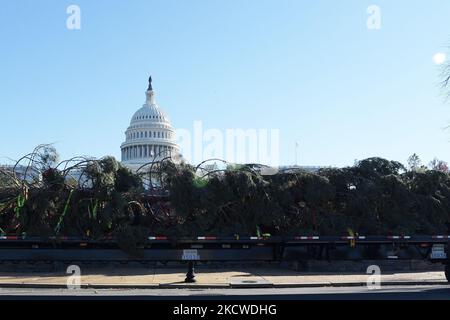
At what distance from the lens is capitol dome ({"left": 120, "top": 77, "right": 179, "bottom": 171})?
4092 inches

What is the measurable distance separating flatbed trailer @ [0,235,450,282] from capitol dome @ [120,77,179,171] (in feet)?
260

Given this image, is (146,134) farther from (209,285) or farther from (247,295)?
(247,295)

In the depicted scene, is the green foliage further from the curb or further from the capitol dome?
the capitol dome

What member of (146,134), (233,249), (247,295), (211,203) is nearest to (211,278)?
(233,249)

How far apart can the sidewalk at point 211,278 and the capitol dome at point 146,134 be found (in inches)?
3184

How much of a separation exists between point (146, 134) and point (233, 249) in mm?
90463

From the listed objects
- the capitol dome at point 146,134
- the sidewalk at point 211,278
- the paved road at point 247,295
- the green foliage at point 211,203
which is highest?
the capitol dome at point 146,134

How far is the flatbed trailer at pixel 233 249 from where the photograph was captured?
1916 centimetres

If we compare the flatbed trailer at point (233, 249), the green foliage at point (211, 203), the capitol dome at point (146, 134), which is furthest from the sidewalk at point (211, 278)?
the capitol dome at point (146, 134)

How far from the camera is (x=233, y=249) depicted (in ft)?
65.0

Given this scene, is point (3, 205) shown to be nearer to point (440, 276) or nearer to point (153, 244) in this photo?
point (153, 244)

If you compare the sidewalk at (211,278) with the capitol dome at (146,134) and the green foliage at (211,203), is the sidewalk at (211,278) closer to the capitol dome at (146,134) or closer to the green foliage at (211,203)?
the green foliage at (211,203)

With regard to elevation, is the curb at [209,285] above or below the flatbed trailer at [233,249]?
below

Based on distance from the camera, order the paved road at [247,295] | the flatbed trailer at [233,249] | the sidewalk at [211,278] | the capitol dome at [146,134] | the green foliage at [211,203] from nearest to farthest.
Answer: the paved road at [247,295] < the sidewalk at [211,278] < the flatbed trailer at [233,249] < the green foliage at [211,203] < the capitol dome at [146,134]
